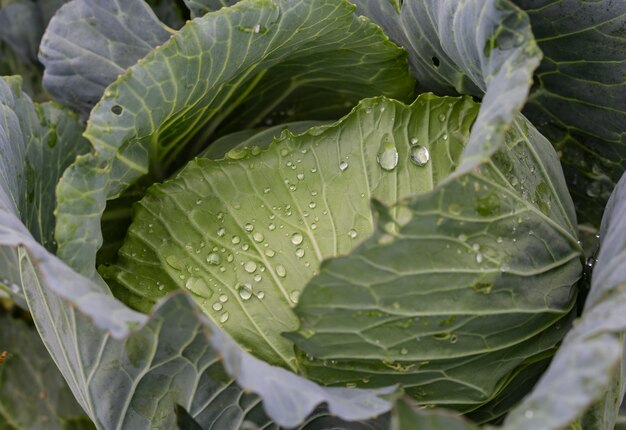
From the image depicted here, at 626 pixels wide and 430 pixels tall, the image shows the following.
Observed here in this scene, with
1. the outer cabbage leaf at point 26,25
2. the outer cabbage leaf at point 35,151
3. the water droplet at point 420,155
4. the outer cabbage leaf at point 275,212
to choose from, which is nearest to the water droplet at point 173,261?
the outer cabbage leaf at point 275,212

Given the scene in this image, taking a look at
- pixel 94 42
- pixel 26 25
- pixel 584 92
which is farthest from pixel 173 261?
pixel 26 25

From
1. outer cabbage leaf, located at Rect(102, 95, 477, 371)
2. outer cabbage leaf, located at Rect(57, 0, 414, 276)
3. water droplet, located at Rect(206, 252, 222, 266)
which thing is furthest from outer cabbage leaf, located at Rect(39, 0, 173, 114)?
water droplet, located at Rect(206, 252, 222, 266)

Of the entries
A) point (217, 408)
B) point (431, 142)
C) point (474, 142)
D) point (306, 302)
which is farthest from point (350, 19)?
point (217, 408)

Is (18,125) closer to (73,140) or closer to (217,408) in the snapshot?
(73,140)

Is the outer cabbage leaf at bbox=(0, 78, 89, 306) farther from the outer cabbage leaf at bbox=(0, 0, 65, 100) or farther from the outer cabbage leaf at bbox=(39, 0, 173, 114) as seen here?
the outer cabbage leaf at bbox=(0, 0, 65, 100)

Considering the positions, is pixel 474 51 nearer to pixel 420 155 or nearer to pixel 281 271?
pixel 420 155

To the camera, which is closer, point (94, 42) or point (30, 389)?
point (94, 42)
